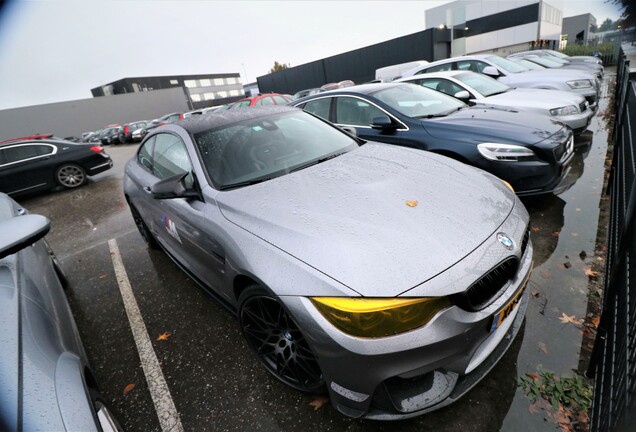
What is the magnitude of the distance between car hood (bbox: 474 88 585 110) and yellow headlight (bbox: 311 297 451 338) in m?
4.70

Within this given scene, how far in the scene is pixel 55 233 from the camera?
562 cm

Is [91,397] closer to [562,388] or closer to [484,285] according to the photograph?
[484,285]

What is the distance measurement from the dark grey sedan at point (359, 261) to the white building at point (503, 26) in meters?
36.1

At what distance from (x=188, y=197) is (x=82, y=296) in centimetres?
218

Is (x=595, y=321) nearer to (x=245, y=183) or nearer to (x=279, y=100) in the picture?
(x=245, y=183)

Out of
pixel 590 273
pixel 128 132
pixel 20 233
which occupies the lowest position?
pixel 590 273

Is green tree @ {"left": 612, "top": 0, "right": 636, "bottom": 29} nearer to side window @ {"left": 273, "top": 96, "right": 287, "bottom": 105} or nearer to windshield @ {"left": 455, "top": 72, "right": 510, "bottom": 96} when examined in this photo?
side window @ {"left": 273, "top": 96, "right": 287, "bottom": 105}

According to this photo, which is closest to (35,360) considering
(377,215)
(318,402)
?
(318,402)

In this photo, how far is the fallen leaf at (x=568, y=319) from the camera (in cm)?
229

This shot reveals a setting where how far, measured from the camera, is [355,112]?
15.0 ft

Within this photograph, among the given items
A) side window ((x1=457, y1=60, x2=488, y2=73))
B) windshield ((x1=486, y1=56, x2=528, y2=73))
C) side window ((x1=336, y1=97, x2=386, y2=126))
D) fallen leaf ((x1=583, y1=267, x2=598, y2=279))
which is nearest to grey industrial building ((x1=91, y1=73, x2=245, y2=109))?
side window ((x1=457, y1=60, x2=488, y2=73))

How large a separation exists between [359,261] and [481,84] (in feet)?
19.9

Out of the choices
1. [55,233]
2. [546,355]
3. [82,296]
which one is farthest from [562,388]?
[55,233]

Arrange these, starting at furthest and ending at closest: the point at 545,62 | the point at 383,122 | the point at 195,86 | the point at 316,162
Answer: the point at 195,86 → the point at 545,62 → the point at 383,122 → the point at 316,162
